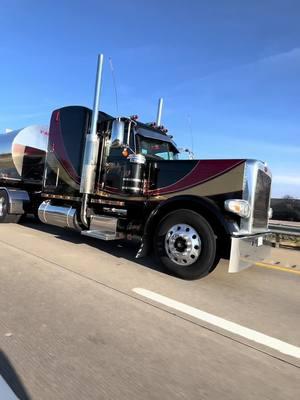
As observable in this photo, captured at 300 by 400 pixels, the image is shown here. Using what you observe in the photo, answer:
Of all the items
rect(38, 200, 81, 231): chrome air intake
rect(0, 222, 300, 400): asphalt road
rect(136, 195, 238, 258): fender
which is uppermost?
rect(136, 195, 238, 258): fender

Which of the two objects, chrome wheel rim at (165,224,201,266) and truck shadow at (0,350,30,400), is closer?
truck shadow at (0,350,30,400)

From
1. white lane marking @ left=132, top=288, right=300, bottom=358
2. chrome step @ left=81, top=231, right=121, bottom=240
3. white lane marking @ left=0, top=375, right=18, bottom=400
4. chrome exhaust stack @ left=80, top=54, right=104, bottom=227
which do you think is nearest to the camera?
white lane marking @ left=0, top=375, right=18, bottom=400

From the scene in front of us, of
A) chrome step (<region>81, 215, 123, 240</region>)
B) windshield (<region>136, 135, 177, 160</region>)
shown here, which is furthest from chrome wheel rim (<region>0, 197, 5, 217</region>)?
windshield (<region>136, 135, 177, 160</region>)

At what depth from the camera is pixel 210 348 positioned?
350 centimetres

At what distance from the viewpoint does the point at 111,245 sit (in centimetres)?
848

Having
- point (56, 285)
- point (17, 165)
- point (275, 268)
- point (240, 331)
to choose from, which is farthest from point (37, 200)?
point (240, 331)

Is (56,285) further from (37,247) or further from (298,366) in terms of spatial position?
(298,366)

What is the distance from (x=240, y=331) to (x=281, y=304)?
133cm

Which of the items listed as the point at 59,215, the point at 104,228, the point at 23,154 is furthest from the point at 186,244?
the point at 23,154

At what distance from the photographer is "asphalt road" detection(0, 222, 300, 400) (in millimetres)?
2812

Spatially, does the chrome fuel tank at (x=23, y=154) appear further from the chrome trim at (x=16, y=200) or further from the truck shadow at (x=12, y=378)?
the truck shadow at (x=12, y=378)

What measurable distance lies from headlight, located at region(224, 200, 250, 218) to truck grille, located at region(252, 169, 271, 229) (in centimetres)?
49

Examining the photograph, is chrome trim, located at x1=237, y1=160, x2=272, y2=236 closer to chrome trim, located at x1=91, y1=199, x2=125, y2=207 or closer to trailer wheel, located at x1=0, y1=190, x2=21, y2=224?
chrome trim, located at x1=91, y1=199, x2=125, y2=207

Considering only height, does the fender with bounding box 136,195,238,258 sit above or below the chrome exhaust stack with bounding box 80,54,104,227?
below
